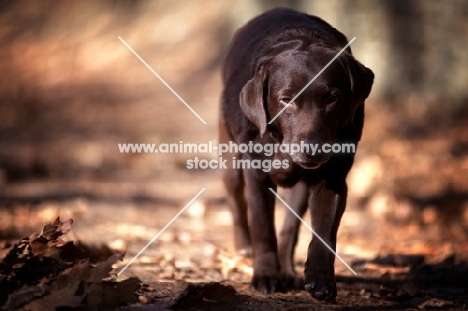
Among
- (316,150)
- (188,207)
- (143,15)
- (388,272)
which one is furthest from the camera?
(143,15)

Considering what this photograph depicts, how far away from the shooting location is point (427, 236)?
6945mm

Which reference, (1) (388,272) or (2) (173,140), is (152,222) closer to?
(1) (388,272)

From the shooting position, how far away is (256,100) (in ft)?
14.7

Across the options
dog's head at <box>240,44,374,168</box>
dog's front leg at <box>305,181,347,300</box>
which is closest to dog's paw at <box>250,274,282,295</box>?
dog's front leg at <box>305,181,347,300</box>

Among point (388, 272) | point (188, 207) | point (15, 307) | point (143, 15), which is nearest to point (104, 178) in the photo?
point (188, 207)

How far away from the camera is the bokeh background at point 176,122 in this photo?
7195 millimetres

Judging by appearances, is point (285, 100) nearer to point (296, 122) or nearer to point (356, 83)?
point (296, 122)

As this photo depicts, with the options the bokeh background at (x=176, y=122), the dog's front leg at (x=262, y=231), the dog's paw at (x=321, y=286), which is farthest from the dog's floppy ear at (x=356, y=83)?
the bokeh background at (x=176, y=122)

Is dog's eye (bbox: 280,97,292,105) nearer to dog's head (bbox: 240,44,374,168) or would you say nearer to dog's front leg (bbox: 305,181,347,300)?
dog's head (bbox: 240,44,374,168)

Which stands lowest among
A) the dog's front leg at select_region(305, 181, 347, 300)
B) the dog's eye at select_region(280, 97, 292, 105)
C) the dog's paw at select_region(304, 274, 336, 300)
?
the dog's paw at select_region(304, 274, 336, 300)

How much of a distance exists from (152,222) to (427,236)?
2376mm

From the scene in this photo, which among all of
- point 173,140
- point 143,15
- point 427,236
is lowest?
point 427,236

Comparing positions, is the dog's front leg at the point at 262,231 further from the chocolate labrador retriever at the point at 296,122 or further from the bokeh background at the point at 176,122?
the bokeh background at the point at 176,122

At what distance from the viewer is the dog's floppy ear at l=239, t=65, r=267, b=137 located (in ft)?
14.6
